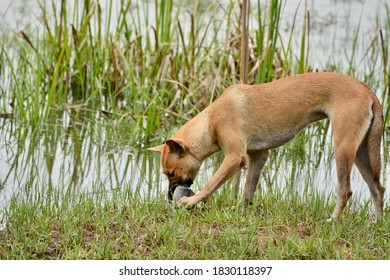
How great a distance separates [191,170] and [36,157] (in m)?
3.52

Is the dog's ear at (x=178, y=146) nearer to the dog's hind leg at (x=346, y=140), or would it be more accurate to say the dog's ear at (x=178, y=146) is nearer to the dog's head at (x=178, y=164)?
the dog's head at (x=178, y=164)

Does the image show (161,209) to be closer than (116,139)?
Yes

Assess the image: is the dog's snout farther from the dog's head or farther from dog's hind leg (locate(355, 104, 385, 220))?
dog's hind leg (locate(355, 104, 385, 220))

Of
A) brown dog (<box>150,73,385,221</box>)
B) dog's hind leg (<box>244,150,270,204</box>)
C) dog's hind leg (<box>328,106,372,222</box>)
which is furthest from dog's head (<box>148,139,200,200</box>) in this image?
dog's hind leg (<box>328,106,372,222</box>)

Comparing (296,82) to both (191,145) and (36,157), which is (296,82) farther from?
(36,157)

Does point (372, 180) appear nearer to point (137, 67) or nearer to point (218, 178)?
point (218, 178)

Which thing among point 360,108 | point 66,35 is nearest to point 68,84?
point 66,35

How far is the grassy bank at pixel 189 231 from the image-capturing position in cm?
779

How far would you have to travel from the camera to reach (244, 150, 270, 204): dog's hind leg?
9242mm

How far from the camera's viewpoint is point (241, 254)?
7.72m

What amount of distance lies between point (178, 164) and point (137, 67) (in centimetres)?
554

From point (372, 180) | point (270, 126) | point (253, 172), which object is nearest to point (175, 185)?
point (253, 172)

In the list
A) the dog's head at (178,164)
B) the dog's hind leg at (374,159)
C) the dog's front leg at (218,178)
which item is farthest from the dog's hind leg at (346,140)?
the dog's head at (178,164)

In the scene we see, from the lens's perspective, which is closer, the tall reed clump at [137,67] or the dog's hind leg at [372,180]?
the dog's hind leg at [372,180]
